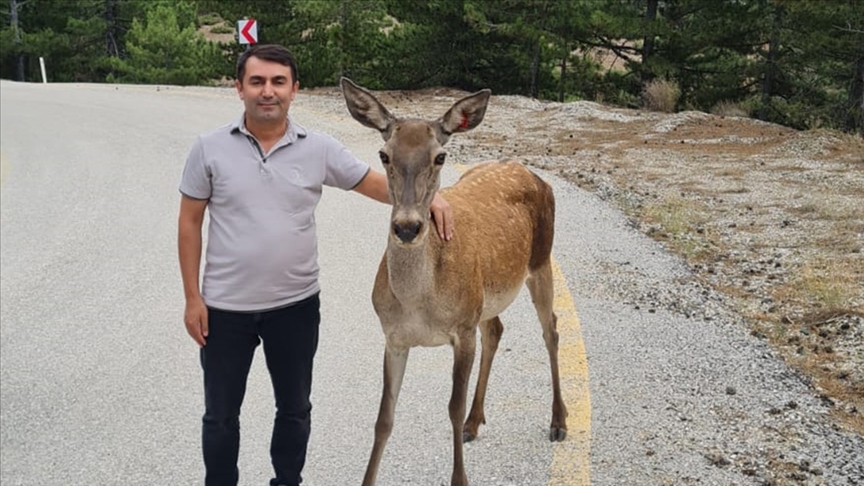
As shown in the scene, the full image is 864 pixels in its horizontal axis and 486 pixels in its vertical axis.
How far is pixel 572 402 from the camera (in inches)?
219

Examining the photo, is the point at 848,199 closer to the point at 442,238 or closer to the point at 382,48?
the point at 442,238

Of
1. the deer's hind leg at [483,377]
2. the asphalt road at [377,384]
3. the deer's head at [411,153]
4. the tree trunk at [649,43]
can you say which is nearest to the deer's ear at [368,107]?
the deer's head at [411,153]

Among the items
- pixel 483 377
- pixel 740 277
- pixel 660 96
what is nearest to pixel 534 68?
pixel 660 96

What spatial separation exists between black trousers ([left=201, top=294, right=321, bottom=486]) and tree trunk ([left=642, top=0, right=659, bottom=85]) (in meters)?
20.6

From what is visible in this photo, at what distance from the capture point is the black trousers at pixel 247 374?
4051 mm

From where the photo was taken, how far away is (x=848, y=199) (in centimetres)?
1070

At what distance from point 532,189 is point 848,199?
21.1 ft

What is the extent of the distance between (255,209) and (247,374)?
0.80 m

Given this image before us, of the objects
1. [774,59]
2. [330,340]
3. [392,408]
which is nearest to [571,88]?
[774,59]

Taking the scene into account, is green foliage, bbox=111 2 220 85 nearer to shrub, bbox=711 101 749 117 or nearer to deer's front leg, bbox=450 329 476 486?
shrub, bbox=711 101 749 117

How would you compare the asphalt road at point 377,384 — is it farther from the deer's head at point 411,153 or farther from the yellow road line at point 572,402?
the deer's head at point 411,153

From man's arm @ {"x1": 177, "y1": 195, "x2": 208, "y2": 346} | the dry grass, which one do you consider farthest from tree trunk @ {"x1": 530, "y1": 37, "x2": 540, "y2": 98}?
man's arm @ {"x1": 177, "y1": 195, "x2": 208, "y2": 346}

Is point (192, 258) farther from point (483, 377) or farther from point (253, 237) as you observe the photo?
point (483, 377)

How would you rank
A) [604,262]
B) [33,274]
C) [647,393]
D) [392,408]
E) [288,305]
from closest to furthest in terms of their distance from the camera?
[288,305], [392,408], [647,393], [604,262], [33,274]
